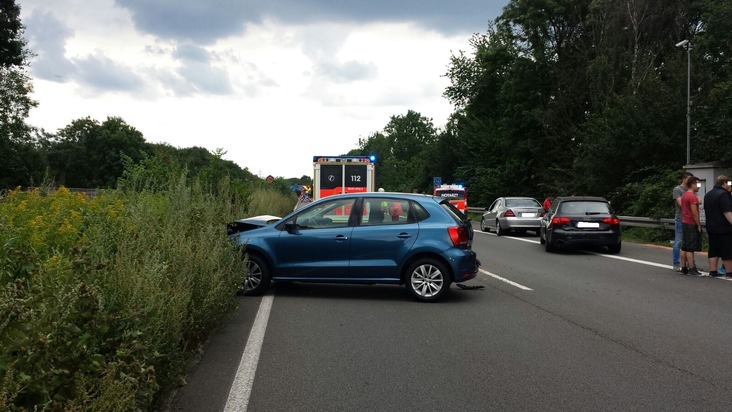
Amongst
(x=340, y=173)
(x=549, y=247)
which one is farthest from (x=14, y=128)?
(x=549, y=247)

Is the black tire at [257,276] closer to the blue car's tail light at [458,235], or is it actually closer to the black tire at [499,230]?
the blue car's tail light at [458,235]

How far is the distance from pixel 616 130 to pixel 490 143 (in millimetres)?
24690

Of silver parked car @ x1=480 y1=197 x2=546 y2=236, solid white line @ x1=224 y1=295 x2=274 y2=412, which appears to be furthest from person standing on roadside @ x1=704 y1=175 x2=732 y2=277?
silver parked car @ x1=480 y1=197 x2=546 y2=236

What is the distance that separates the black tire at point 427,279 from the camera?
29.9 ft

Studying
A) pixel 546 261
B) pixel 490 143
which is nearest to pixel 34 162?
pixel 490 143

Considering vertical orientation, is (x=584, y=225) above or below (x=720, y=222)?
below

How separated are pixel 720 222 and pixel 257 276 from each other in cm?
842

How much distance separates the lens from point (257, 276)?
957 cm

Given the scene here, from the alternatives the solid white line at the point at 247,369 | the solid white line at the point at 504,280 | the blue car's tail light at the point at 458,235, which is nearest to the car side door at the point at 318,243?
the solid white line at the point at 247,369

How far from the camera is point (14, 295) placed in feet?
11.0

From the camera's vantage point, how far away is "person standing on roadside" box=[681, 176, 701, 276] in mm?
Result: 11961

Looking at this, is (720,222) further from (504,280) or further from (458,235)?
(458,235)

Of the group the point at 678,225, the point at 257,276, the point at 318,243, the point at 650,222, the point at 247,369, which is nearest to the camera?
the point at 247,369

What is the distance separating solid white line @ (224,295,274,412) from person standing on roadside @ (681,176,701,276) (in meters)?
8.41
